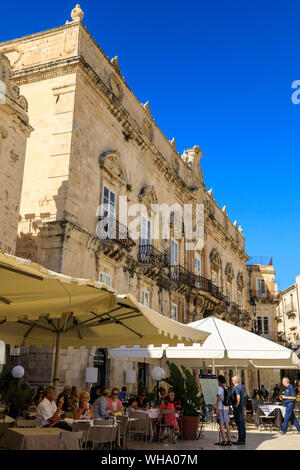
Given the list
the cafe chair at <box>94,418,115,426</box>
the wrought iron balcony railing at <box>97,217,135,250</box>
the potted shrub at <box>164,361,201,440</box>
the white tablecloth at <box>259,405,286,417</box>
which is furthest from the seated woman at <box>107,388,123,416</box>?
the wrought iron balcony railing at <box>97,217,135,250</box>

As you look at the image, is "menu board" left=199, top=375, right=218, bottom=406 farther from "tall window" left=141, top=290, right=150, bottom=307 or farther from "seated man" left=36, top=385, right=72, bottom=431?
"tall window" left=141, top=290, right=150, bottom=307

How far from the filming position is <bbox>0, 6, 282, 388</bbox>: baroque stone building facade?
582 inches

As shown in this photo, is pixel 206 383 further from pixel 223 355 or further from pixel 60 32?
pixel 60 32

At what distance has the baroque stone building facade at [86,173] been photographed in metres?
14.8

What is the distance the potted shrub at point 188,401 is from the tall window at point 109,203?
7586 mm

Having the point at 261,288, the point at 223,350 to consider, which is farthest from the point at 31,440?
the point at 261,288

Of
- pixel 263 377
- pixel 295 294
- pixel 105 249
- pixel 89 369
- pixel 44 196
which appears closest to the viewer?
pixel 89 369

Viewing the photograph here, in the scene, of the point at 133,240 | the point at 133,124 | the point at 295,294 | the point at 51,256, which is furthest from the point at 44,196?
the point at 295,294

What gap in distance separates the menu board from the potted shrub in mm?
790

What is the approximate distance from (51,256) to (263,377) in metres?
34.1

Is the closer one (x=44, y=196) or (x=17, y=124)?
(x=17, y=124)

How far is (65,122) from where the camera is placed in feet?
52.0

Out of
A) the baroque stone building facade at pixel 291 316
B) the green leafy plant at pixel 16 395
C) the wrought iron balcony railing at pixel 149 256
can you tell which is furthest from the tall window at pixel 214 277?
the baroque stone building facade at pixel 291 316

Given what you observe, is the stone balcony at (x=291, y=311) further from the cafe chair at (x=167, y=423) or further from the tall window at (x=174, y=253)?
the cafe chair at (x=167, y=423)
